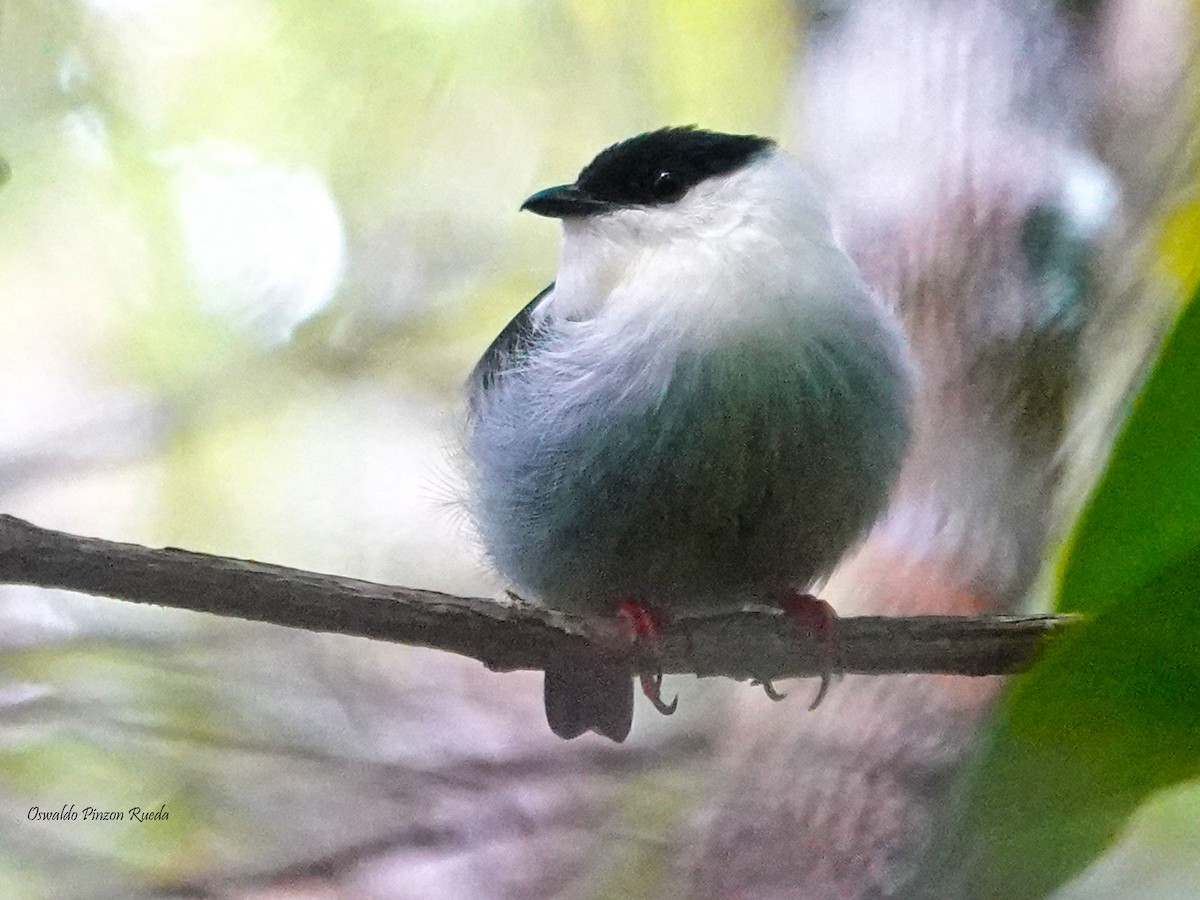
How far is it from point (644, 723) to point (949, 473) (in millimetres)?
355

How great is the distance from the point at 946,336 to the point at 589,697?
48 cm

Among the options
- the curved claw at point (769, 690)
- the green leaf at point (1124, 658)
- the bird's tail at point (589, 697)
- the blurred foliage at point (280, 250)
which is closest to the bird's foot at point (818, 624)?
the curved claw at point (769, 690)

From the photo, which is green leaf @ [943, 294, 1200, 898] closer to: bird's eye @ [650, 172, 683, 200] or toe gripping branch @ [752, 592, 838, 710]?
toe gripping branch @ [752, 592, 838, 710]

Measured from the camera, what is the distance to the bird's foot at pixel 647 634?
0.82 m

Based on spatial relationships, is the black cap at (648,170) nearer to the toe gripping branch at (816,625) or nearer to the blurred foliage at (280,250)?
the blurred foliage at (280,250)

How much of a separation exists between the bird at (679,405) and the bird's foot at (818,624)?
0.01m

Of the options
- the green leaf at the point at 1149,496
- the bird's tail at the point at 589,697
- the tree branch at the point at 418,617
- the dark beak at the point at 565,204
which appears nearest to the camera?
the green leaf at the point at 1149,496

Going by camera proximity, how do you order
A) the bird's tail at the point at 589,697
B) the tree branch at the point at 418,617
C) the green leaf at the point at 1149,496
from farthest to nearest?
the bird's tail at the point at 589,697 → the tree branch at the point at 418,617 → the green leaf at the point at 1149,496

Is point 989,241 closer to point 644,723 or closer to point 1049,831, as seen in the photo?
point 644,723

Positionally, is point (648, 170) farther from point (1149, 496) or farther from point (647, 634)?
point (1149, 496)

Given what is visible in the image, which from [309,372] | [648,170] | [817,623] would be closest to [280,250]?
[309,372]

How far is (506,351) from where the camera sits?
94 cm

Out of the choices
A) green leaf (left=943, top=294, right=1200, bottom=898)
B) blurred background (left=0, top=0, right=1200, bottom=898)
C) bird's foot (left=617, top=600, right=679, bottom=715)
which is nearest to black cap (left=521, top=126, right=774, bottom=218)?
blurred background (left=0, top=0, right=1200, bottom=898)

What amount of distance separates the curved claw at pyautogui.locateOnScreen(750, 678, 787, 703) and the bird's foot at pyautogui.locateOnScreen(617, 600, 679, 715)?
7cm
